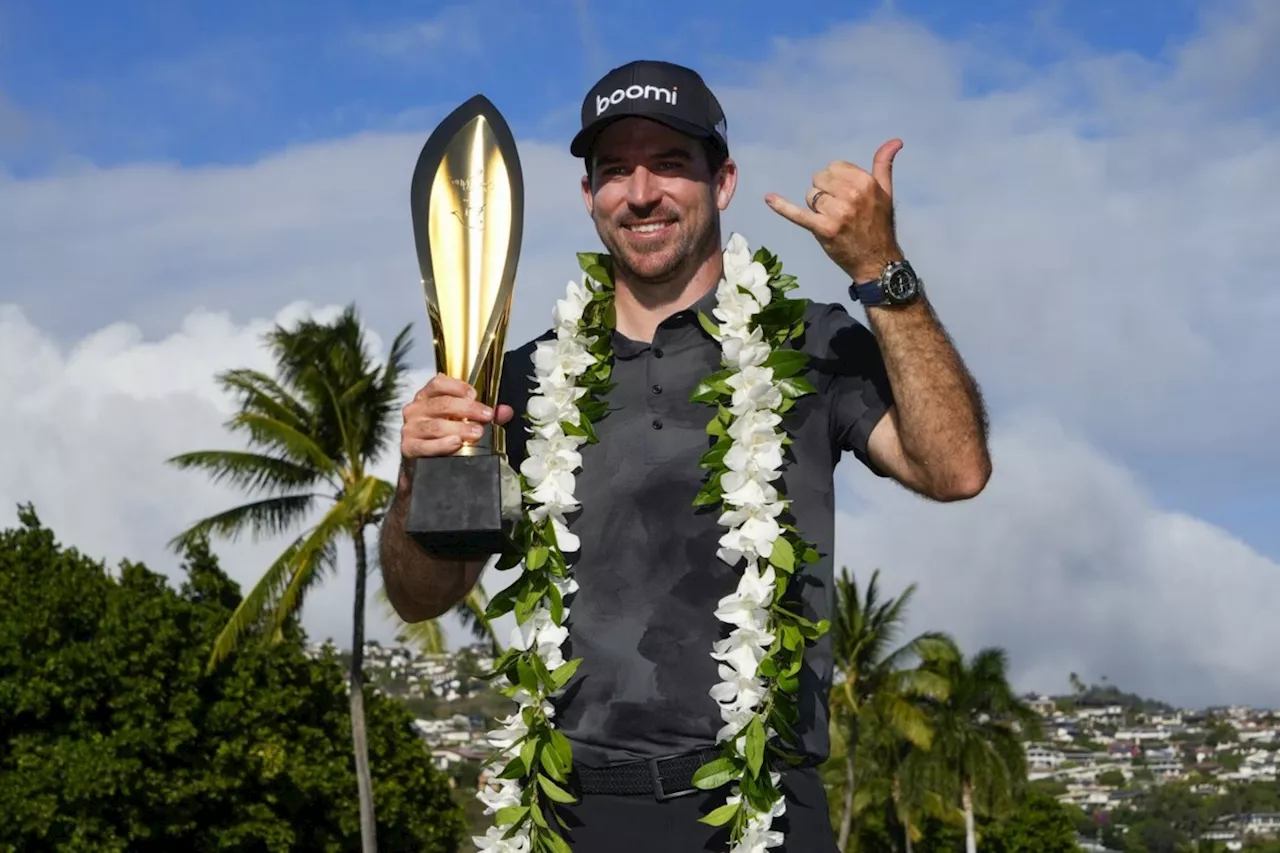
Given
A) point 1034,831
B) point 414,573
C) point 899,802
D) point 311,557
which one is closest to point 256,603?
point 311,557

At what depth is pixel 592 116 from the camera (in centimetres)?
390

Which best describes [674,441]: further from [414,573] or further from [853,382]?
[414,573]

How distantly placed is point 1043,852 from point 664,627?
67.3 m

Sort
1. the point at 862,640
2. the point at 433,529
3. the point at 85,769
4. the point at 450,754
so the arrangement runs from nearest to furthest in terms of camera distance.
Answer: the point at 433,529 < the point at 85,769 < the point at 862,640 < the point at 450,754

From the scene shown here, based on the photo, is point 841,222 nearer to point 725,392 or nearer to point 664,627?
point 725,392

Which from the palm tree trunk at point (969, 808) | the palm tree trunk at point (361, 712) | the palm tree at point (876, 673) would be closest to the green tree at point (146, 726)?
the palm tree trunk at point (361, 712)

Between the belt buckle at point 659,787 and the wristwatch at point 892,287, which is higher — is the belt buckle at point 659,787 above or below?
below

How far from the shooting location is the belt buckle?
3.52 metres

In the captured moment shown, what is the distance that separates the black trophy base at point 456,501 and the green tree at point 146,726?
85.3 feet

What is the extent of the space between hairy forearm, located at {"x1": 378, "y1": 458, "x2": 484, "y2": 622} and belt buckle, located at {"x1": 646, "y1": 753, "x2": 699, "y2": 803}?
58cm

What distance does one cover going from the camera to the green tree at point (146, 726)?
1096 inches

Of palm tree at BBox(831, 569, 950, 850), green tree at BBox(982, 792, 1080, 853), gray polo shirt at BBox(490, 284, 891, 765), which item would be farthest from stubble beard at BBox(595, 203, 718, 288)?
green tree at BBox(982, 792, 1080, 853)

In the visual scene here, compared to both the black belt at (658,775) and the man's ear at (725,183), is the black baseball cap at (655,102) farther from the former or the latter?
the black belt at (658,775)

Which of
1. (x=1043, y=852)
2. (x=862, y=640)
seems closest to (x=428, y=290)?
(x=862, y=640)
